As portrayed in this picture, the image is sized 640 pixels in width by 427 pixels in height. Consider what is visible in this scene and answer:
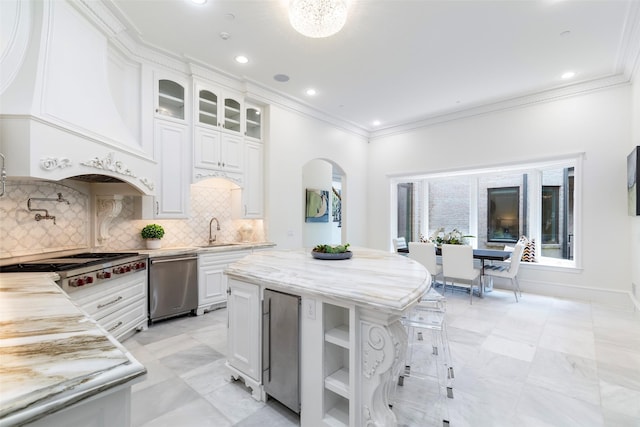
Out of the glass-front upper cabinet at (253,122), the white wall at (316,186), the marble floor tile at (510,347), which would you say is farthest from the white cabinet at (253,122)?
the marble floor tile at (510,347)

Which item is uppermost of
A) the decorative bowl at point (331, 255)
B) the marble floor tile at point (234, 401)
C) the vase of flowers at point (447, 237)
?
the decorative bowl at point (331, 255)

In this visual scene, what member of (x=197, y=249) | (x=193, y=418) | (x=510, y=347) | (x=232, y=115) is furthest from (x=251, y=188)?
(x=510, y=347)

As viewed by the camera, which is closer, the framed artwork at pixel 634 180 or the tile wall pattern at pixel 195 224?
the framed artwork at pixel 634 180

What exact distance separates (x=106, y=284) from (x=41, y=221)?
0.87 m

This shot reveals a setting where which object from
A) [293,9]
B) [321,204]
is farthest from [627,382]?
[321,204]

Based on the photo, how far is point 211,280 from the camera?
151 inches

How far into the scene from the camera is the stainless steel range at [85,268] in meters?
2.16

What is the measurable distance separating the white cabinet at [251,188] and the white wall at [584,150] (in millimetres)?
3566

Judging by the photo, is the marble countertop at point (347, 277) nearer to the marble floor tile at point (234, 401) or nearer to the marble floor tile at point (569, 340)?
the marble floor tile at point (234, 401)

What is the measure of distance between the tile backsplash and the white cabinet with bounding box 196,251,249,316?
0.56 m

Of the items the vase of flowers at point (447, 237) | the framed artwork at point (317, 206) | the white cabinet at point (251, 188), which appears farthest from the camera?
the framed artwork at point (317, 206)

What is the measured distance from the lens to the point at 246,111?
453cm

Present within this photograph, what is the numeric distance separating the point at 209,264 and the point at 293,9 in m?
3.10

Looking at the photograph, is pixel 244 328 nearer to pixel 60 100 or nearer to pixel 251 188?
pixel 60 100
